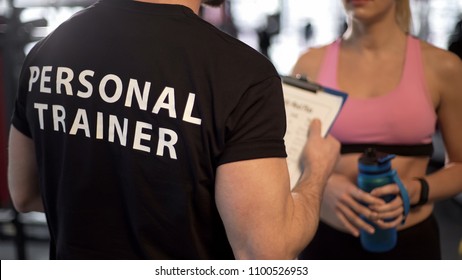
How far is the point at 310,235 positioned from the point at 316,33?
17.0 feet

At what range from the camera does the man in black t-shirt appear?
0.93 m

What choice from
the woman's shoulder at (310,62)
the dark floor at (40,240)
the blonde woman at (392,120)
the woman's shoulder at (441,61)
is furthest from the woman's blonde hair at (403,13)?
the dark floor at (40,240)

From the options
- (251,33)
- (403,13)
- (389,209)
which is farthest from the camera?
(251,33)

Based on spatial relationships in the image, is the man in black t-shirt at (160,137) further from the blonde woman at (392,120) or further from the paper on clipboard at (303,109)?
the blonde woman at (392,120)

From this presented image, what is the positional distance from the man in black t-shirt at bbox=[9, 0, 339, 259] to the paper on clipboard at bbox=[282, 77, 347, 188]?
32 cm

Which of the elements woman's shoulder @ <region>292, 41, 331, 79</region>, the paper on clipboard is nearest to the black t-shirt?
the paper on clipboard

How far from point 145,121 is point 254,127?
19cm

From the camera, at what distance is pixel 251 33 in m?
5.57

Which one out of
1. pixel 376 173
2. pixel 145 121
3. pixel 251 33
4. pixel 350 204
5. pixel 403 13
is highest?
pixel 403 13

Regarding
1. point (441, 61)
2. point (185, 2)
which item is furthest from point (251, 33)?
point (185, 2)

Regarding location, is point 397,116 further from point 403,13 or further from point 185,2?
point 185,2

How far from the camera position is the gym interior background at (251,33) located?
3396mm

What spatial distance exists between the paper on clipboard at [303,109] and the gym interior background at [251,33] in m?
0.60
